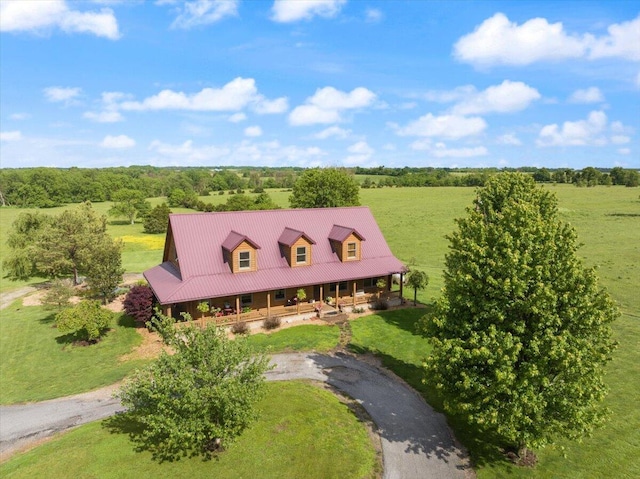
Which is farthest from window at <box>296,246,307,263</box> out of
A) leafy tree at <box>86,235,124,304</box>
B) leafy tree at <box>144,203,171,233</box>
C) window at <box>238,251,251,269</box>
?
leafy tree at <box>144,203,171,233</box>

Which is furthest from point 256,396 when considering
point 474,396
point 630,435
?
point 630,435

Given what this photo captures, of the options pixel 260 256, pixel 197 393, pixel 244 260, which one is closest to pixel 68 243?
pixel 244 260

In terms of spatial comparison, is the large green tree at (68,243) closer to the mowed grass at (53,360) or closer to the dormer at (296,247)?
the mowed grass at (53,360)

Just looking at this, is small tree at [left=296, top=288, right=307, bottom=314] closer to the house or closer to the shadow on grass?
the house

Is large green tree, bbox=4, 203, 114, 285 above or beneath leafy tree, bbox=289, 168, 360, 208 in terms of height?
beneath

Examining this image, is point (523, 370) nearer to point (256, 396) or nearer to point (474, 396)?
point (474, 396)

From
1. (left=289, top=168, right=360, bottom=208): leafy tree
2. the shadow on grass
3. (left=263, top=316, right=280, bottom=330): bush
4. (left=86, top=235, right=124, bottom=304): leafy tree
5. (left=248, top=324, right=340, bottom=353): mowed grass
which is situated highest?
(left=289, top=168, right=360, bottom=208): leafy tree
